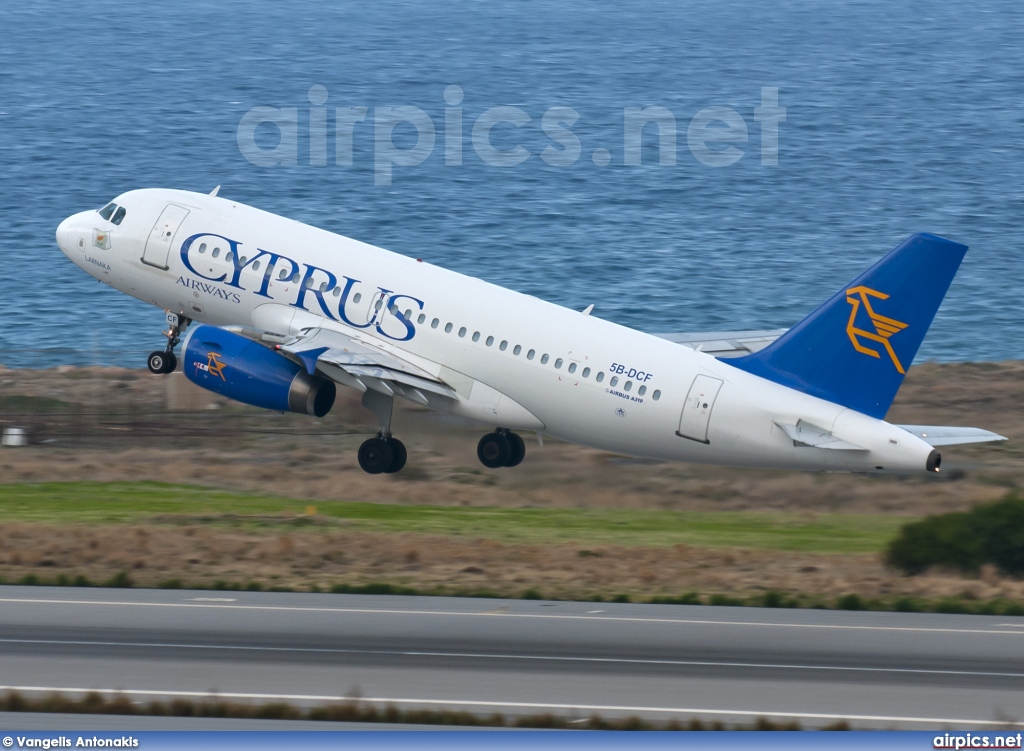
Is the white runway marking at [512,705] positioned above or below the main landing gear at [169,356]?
below

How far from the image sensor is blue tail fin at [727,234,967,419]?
34.9 meters

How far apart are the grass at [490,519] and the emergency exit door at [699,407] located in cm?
546

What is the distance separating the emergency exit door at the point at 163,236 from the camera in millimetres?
44250

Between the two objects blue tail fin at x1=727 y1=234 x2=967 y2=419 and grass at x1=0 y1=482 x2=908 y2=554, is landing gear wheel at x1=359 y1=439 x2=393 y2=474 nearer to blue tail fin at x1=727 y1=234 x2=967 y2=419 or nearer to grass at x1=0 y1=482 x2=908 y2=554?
grass at x1=0 y1=482 x2=908 y2=554

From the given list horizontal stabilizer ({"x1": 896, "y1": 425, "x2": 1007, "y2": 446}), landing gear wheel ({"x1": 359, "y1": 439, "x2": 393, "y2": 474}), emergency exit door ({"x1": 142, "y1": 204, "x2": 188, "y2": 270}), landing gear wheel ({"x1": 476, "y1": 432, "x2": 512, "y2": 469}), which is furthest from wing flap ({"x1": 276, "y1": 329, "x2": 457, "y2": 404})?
horizontal stabilizer ({"x1": 896, "y1": 425, "x2": 1007, "y2": 446})

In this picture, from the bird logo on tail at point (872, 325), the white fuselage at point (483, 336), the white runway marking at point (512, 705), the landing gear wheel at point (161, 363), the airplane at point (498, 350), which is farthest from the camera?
the landing gear wheel at point (161, 363)

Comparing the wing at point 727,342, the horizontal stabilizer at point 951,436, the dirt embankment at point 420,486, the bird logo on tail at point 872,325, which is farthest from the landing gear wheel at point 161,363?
the horizontal stabilizer at point 951,436

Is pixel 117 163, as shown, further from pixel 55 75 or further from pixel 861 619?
pixel 861 619

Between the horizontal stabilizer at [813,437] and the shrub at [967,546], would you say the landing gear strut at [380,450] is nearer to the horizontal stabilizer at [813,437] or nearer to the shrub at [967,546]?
the horizontal stabilizer at [813,437]

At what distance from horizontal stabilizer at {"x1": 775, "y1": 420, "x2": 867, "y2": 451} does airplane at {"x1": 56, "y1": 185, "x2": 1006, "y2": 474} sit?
3cm

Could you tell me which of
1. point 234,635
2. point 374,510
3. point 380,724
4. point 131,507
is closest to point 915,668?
point 380,724

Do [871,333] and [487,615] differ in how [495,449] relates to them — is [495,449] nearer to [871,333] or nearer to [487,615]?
[487,615]

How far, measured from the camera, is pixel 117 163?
5428 inches

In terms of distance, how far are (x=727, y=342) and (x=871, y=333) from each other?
9.87 m
